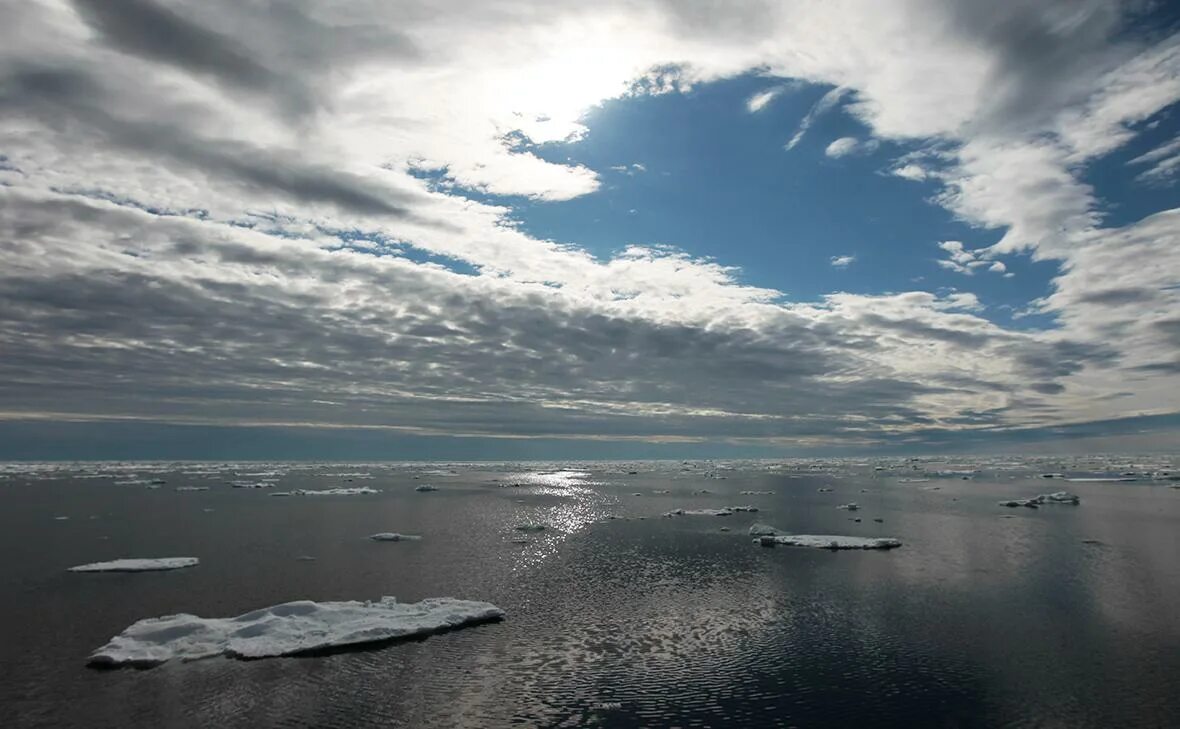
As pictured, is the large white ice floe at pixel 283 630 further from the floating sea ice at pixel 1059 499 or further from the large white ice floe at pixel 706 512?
the floating sea ice at pixel 1059 499

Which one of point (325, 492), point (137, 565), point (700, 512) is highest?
point (700, 512)

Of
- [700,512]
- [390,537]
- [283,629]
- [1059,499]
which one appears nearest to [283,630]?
[283,629]

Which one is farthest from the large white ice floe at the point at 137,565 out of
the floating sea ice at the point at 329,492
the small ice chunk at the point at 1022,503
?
the small ice chunk at the point at 1022,503

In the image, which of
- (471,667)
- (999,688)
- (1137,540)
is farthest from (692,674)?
(1137,540)

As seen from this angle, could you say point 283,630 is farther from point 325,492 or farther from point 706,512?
point 325,492

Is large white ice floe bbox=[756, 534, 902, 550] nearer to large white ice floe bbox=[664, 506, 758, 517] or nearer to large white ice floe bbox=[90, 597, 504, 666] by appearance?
large white ice floe bbox=[664, 506, 758, 517]

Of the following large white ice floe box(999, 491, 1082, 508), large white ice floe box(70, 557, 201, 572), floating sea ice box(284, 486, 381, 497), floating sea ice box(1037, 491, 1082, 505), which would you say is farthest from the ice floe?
floating sea ice box(1037, 491, 1082, 505)
